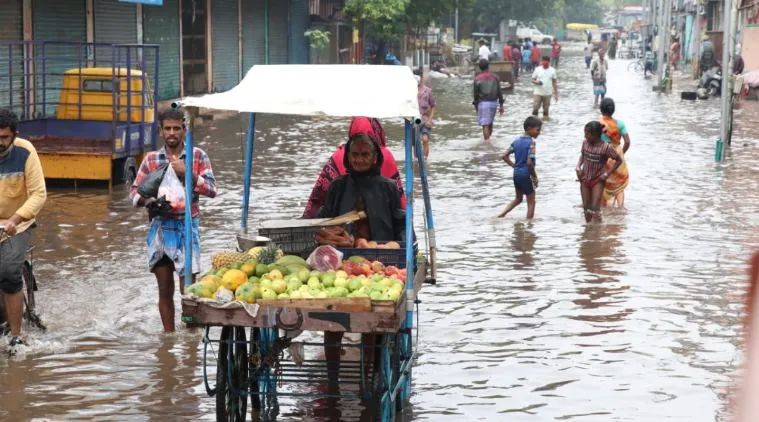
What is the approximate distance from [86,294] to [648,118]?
2124cm

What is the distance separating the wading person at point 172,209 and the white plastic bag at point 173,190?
3cm

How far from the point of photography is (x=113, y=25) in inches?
963

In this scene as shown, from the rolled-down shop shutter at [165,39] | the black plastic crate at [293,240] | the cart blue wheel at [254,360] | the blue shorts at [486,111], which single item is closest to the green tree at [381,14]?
the rolled-down shop shutter at [165,39]

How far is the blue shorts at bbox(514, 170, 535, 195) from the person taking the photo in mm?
12625

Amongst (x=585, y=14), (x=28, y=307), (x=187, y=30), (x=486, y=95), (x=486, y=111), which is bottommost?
(x=28, y=307)

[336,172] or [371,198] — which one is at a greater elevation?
[336,172]

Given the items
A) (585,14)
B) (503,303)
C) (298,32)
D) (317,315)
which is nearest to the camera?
(317,315)

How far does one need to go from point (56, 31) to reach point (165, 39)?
675 cm

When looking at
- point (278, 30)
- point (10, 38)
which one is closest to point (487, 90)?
point (10, 38)

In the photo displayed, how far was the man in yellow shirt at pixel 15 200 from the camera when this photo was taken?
7.09 meters

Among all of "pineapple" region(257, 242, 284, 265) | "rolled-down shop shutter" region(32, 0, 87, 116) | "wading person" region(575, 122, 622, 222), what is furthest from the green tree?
"pineapple" region(257, 242, 284, 265)

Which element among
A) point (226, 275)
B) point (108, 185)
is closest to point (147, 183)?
point (226, 275)

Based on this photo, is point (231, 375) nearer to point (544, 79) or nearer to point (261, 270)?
point (261, 270)

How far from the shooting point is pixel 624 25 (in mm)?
150875
